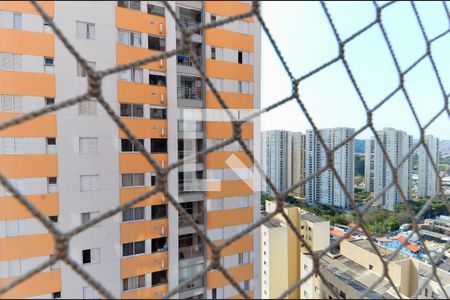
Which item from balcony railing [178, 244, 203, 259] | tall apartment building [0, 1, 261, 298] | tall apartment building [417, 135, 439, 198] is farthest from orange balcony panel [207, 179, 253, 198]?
tall apartment building [417, 135, 439, 198]

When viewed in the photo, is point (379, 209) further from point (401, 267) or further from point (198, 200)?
point (198, 200)

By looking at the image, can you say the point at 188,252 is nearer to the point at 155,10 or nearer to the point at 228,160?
the point at 228,160

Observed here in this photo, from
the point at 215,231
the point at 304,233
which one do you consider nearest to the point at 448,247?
the point at 304,233

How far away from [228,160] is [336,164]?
20 cm

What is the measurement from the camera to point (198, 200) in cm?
45

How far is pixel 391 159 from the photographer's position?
0.54 metres

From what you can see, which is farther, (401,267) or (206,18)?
(401,267)

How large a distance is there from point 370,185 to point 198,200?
0.35 metres

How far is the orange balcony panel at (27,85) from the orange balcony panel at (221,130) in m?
0.24

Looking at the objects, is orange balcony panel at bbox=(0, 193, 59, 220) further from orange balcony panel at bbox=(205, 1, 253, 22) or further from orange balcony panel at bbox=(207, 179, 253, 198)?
orange balcony panel at bbox=(205, 1, 253, 22)

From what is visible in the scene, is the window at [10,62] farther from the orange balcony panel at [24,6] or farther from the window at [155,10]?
the window at [155,10]

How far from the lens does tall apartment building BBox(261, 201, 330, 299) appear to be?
1.48 ft

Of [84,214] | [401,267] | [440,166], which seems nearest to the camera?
[84,214]

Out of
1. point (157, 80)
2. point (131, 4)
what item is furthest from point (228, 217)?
point (131, 4)
